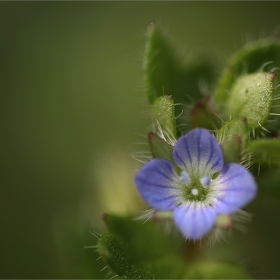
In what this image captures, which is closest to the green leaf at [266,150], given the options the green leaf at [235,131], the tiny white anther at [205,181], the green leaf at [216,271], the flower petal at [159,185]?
the green leaf at [235,131]

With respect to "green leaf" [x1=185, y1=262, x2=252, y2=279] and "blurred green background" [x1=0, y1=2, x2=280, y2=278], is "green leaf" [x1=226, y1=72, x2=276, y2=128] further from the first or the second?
"blurred green background" [x1=0, y1=2, x2=280, y2=278]

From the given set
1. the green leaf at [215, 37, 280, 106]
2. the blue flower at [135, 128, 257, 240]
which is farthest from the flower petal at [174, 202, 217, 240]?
the green leaf at [215, 37, 280, 106]

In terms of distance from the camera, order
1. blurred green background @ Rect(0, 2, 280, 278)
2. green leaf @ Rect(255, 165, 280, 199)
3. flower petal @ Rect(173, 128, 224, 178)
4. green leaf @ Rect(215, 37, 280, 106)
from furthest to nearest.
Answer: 1. blurred green background @ Rect(0, 2, 280, 278)
2. green leaf @ Rect(215, 37, 280, 106)
3. green leaf @ Rect(255, 165, 280, 199)
4. flower petal @ Rect(173, 128, 224, 178)

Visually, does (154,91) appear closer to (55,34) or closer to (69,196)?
(69,196)

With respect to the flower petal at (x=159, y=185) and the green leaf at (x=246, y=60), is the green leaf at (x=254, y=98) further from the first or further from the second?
the flower petal at (x=159, y=185)

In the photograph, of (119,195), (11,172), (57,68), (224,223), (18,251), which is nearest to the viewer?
(224,223)

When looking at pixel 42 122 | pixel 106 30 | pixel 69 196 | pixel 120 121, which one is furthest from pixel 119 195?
pixel 106 30

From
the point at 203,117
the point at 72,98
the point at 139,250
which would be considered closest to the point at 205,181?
the point at 203,117
